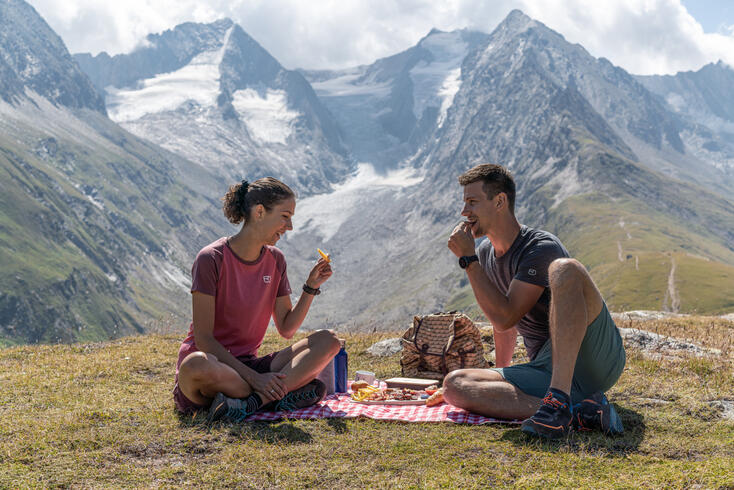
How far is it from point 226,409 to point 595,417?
17.2 ft

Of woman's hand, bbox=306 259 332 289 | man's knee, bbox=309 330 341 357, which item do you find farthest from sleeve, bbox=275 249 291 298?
man's knee, bbox=309 330 341 357

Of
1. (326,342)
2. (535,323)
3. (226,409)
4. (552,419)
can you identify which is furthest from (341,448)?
(535,323)

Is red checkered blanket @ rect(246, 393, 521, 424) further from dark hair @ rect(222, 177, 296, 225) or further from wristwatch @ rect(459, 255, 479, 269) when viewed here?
dark hair @ rect(222, 177, 296, 225)

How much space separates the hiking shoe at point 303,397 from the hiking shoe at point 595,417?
4.18 meters

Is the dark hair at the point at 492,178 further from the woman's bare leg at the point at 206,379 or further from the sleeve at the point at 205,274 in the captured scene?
the woman's bare leg at the point at 206,379

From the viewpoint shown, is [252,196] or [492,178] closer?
[492,178]

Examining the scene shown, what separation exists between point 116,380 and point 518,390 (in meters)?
8.38

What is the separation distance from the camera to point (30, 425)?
8.89m

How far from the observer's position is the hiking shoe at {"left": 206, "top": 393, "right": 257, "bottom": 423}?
9.05m

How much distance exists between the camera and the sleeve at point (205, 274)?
9414 millimetres

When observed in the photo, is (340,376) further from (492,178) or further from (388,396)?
(492,178)

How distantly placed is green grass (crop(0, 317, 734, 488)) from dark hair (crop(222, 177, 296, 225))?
3.26m

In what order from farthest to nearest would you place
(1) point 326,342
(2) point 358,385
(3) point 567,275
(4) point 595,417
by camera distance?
(2) point 358,385 → (1) point 326,342 → (4) point 595,417 → (3) point 567,275

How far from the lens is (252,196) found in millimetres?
9734
